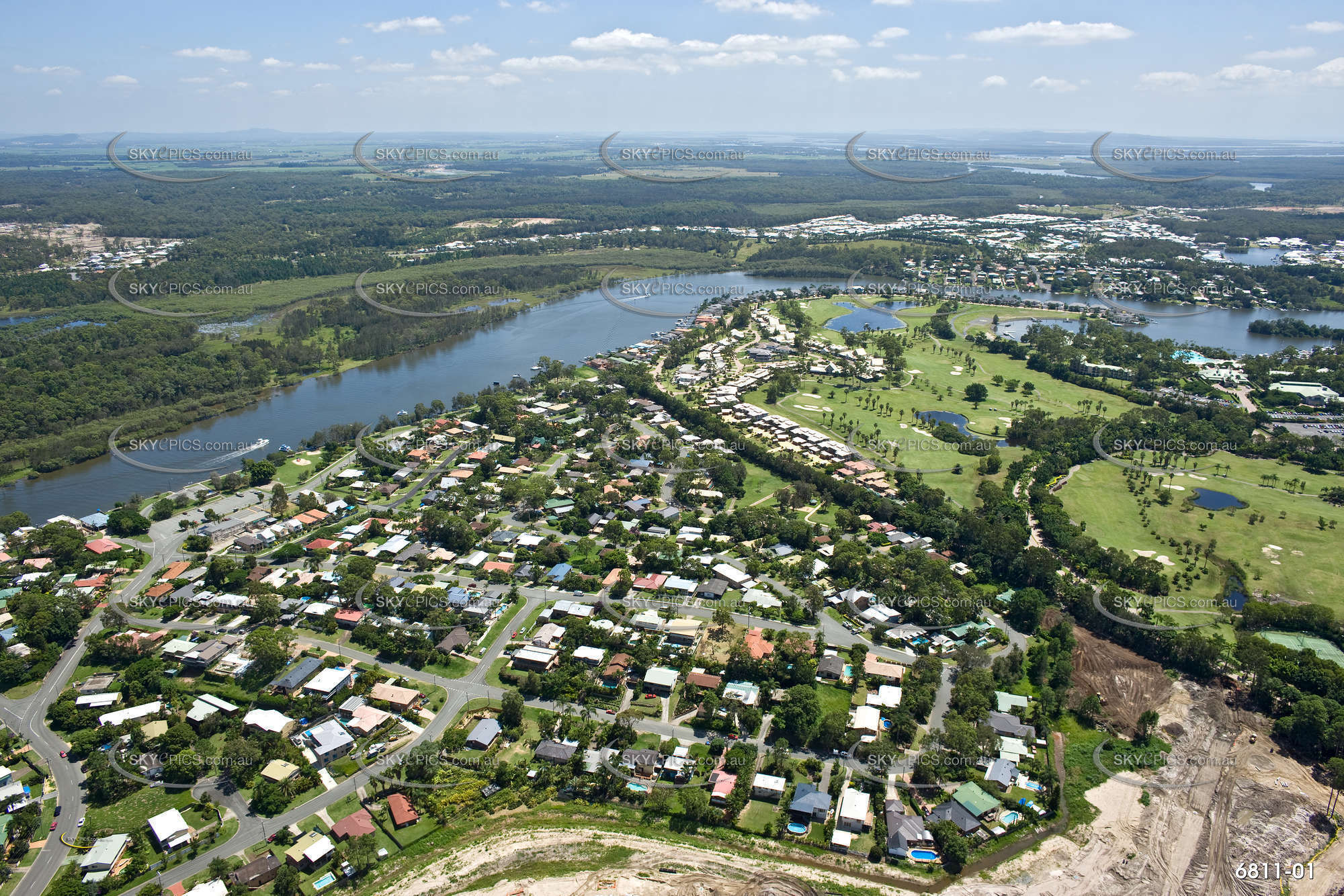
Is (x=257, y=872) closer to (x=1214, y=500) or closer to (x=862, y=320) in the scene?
(x=1214, y=500)

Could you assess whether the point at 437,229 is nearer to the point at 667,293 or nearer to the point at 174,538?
the point at 667,293

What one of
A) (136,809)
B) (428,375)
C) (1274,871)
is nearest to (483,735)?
(136,809)

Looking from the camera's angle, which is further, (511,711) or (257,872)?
(511,711)

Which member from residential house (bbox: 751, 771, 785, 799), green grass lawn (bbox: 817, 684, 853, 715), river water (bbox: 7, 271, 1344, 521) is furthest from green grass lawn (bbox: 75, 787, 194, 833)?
river water (bbox: 7, 271, 1344, 521)

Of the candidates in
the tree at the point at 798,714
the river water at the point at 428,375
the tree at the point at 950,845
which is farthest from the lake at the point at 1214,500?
the river water at the point at 428,375

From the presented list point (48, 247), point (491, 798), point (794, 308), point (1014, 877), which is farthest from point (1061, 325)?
point (48, 247)

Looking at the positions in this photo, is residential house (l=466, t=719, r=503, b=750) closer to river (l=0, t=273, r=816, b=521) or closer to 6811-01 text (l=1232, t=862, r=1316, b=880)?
6811-01 text (l=1232, t=862, r=1316, b=880)
